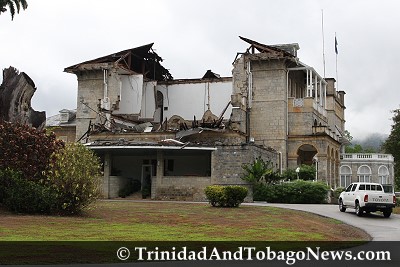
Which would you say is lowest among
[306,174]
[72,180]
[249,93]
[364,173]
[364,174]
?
[72,180]

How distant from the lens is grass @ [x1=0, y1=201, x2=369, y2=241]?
1471 centimetres

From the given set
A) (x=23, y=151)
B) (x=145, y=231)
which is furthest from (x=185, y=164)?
(x=145, y=231)

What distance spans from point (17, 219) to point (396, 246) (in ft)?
40.5

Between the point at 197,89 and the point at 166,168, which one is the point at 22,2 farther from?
the point at 197,89

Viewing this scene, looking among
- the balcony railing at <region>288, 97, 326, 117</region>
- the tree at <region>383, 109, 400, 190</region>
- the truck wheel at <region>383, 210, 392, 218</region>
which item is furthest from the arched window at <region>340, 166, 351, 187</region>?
the truck wheel at <region>383, 210, 392, 218</region>

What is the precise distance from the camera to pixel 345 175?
196ft

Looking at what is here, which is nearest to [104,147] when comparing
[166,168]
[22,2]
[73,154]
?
[166,168]

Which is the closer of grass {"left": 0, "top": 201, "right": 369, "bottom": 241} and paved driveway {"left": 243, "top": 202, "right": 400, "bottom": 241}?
grass {"left": 0, "top": 201, "right": 369, "bottom": 241}

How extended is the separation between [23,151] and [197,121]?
27714 millimetres

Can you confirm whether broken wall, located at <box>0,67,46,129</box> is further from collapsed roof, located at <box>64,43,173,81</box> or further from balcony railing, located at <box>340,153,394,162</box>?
balcony railing, located at <box>340,153,394,162</box>

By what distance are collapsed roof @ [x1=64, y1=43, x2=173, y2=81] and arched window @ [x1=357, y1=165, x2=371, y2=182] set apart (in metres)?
23.8

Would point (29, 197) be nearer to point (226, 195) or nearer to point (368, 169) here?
point (226, 195)

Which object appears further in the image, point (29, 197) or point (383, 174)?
point (383, 174)

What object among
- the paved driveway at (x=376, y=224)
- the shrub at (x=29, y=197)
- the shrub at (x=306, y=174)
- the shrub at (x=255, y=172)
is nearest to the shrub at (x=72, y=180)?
the shrub at (x=29, y=197)
